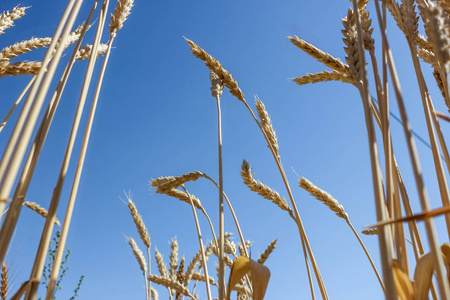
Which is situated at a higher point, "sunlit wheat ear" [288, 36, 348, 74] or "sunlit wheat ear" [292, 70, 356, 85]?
"sunlit wheat ear" [292, 70, 356, 85]

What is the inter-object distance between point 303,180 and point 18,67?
1.52m

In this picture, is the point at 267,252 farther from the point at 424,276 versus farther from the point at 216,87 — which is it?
the point at 424,276

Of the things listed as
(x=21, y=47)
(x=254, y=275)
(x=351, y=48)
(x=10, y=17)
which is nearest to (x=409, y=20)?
(x=351, y=48)

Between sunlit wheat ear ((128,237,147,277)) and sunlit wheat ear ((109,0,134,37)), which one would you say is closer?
sunlit wheat ear ((109,0,134,37))

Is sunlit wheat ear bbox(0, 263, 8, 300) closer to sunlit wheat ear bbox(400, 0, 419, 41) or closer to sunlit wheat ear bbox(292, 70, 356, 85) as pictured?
sunlit wheat ear bbox(292, 70, 356, 85)

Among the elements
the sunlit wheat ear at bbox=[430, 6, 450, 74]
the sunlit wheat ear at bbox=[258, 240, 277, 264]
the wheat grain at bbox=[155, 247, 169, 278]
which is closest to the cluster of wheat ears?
the sunlit wheat ear at bbox=[430, 6, 450, 74]

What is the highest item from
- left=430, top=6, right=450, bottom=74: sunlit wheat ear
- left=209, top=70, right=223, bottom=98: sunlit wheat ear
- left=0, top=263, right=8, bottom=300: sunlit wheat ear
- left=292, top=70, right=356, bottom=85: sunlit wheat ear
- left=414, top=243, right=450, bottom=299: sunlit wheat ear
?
left=292, top=70, right=356, bottom=85: sunlit wheat ear

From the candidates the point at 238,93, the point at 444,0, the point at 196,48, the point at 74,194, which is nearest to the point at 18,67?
the point at 74,194

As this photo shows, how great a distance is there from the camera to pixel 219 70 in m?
1.75

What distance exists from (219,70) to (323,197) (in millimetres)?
980

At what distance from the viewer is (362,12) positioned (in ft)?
3.91

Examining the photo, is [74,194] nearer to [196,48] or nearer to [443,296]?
[443,296]

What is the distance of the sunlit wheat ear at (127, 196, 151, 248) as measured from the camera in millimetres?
3346

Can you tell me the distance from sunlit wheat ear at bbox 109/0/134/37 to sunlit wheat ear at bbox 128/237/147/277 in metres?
2.79
